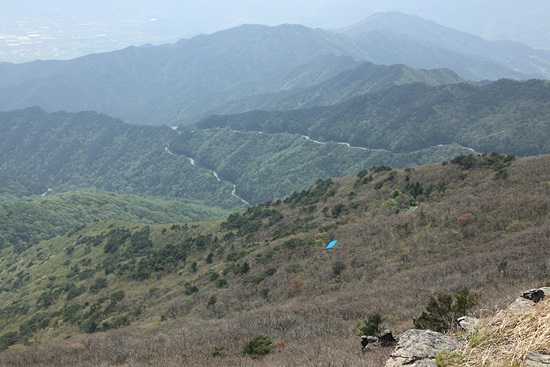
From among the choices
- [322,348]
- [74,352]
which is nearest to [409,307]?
[322,348]

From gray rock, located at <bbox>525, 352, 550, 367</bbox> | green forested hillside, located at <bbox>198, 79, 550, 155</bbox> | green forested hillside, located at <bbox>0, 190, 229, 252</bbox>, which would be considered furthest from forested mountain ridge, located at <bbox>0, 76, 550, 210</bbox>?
gray rock, located at <bbox>525, 352, 550, 367</bbox>

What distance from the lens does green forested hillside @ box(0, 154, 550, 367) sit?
752 inches

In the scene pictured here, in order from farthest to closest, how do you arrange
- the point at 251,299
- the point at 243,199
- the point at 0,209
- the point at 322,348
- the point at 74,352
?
the point at 243,199 → the point at 0,209 → the point at 251,299 → the point at 74,352 → the point at 322,348

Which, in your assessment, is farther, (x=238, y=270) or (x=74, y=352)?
(x=238, y=270)

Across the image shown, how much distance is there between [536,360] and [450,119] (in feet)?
543

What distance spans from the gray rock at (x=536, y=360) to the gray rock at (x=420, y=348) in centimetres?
153

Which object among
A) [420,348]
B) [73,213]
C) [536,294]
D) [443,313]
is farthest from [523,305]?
[73,213]

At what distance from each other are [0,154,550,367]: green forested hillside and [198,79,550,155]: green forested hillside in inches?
3793

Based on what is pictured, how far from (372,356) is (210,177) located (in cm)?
18290

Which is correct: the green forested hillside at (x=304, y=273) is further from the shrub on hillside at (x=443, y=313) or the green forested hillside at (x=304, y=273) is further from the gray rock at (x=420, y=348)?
the gray rock at (x=420, y=348)

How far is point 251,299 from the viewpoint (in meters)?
30.8

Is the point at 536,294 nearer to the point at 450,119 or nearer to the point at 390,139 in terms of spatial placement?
the point at 390,139

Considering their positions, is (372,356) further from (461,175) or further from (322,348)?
(461,175)

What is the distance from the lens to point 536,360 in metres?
6.27
